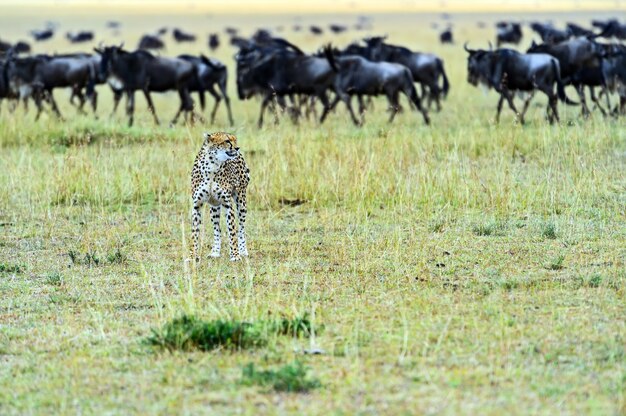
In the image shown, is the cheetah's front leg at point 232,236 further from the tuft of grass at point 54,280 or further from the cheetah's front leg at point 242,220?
the tuft of grass at point 54,280

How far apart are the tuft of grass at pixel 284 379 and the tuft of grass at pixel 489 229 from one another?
403cm

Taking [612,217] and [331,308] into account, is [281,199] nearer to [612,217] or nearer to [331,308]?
[612,217]

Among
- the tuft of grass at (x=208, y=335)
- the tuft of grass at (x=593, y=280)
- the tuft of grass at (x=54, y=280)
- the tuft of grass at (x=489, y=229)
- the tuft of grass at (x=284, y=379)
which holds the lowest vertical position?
the tuft of grass at (x=489, y=229)

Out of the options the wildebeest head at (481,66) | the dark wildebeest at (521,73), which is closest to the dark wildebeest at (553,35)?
the wildebeest head at (481,66)

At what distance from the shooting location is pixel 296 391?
5.02 meters

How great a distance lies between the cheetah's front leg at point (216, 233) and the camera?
323 inches

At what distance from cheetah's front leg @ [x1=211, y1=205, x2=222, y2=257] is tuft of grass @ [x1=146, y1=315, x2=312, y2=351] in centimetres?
236

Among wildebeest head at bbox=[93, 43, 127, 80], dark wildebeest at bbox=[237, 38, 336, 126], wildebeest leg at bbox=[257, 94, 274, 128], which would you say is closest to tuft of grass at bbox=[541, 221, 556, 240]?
wildebeest leg at bbox=[257, 94, 274, 128]

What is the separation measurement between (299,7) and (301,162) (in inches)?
4754

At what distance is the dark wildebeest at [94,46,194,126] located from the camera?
20.1m

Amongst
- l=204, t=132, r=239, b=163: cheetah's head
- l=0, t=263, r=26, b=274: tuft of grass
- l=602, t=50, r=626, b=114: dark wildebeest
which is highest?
l=204, t=132, r=239, b=163: cheetah's head

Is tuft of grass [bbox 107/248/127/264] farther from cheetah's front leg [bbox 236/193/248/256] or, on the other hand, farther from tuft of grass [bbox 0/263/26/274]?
cheetah's front leg [bbox 236/193/248/256]

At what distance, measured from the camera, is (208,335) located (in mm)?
5691

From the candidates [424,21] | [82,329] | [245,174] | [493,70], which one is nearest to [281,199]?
[245,174]
